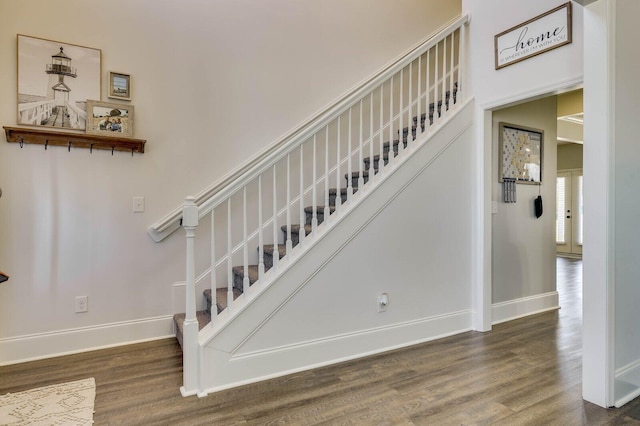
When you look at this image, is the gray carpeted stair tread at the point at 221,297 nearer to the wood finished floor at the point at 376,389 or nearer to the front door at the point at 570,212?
the wood finished floor at the point at 376,389

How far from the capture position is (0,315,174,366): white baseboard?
256cm

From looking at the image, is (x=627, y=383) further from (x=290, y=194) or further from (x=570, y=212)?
(x=570, y=212)

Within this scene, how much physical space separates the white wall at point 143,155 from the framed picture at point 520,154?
1.78 meters

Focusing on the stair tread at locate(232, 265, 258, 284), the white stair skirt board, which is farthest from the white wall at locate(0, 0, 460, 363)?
the white stair skirt board

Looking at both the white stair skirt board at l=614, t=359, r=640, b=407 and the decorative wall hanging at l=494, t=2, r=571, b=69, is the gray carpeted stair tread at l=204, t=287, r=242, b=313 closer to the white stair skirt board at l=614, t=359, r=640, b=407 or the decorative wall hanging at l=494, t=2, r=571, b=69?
the white stair skirt board at l=614, t=359, r=640, b=407

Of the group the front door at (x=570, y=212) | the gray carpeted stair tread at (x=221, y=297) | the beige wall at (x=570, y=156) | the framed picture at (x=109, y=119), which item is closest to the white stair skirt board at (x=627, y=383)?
the gray carpeted stair tread at (x=221, y=297)

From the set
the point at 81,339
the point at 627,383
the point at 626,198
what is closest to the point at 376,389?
the point at 627,383

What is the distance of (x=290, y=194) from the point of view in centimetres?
337

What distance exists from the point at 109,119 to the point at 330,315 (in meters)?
2.26

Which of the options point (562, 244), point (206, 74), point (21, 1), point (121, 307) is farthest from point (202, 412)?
point (562, 244)

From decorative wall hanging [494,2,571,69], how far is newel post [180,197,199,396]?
2713mm

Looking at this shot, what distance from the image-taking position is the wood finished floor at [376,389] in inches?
73.6

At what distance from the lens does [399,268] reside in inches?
112

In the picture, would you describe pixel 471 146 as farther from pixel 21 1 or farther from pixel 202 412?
pixel 21 1
